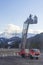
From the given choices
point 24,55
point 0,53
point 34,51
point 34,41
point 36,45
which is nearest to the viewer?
point 34,51

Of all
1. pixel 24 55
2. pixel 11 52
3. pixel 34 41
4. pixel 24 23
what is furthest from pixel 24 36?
pixel 34 41

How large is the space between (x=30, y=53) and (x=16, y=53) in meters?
12.1

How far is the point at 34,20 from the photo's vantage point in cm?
6625

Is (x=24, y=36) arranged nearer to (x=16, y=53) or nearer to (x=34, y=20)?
(x=34, y=20)

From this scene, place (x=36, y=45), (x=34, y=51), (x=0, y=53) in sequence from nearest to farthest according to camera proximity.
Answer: (x=34, y=51)
(x=0, y=53)
(x=36, y=45)

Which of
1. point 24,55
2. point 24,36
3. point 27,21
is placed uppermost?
point 27,21

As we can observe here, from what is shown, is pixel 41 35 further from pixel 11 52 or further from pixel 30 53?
pixel 30 53

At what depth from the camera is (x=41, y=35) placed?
367 ft

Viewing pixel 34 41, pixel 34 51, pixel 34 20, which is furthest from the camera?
pixel 34 41

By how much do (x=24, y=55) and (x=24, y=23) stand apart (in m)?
27.5

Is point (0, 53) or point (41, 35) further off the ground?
point (41, 35)

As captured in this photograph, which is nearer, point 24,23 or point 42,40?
point 24,23

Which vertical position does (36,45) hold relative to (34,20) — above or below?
below

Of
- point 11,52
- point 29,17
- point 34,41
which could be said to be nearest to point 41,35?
point 34,41
